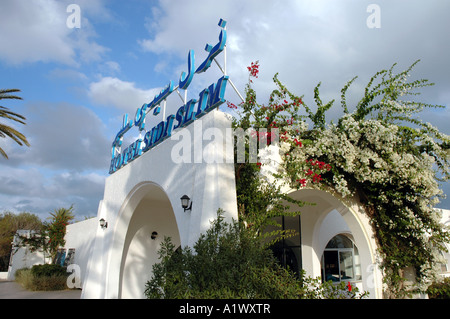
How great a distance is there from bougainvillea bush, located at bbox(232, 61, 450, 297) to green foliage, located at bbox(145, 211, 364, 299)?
1.65 m

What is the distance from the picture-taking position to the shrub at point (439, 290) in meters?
6.65

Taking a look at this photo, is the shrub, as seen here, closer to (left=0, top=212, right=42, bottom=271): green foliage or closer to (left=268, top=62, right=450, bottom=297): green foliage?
(left=268, top=62, right=450, bottom=297): green foliage

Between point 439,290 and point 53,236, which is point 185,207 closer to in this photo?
point 439,290

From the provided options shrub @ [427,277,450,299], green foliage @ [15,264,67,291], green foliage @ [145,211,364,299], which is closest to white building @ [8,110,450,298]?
green foliage @ [145,211,364,299]

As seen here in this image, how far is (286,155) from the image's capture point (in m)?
6.23

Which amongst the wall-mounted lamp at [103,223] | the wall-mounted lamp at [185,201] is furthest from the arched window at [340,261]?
the wall-mounted lamp at [185,201]

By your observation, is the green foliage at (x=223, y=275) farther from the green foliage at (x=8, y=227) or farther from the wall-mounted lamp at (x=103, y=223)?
the green foliage at (x=8, y=227)

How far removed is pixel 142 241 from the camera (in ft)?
33.7

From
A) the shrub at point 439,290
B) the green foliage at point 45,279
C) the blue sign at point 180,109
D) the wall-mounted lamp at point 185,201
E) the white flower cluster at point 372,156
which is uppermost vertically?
the blue sign at point 180,109

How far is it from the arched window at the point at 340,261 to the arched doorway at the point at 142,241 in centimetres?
643
